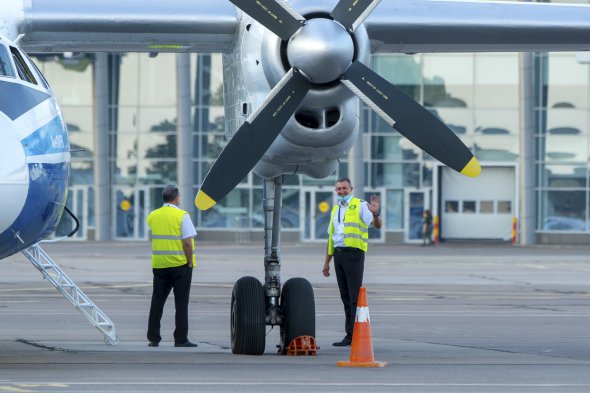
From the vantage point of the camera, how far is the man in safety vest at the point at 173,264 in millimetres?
15109

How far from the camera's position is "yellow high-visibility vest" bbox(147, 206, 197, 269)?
15.1 meters

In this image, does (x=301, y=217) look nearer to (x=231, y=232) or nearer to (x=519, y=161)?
(x=231, y=232)

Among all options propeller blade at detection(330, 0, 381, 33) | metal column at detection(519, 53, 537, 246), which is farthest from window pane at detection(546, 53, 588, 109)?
propeller blade at detection(330, 0, 381, 33)

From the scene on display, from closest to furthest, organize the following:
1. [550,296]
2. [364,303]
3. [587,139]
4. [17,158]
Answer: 1. [17,158]
2. [364,303]
3. [550,296]
4. [587,139]

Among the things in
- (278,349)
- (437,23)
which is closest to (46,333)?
(278,349)

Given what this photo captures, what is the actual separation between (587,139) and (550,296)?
28.9 meters

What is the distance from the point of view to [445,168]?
53688 millimetres

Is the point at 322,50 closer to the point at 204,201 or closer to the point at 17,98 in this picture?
the point at 204,201

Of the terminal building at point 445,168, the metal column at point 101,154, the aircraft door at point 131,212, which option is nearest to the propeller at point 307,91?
the terminal building at point 445,168

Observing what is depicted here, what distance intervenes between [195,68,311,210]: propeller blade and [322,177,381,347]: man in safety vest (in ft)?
9.21

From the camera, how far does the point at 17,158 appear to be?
11047 millimetres

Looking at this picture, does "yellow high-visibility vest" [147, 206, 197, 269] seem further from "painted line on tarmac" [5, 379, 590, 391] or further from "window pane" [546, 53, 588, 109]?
"window pane" [546, 53, 588, 109]

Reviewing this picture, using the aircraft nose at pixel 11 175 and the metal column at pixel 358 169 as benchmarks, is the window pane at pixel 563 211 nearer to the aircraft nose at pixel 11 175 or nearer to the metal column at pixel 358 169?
the metal column at pixel 358 169

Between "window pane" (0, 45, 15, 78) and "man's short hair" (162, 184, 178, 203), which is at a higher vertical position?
"window pane" (0, 45, 15, 78)
